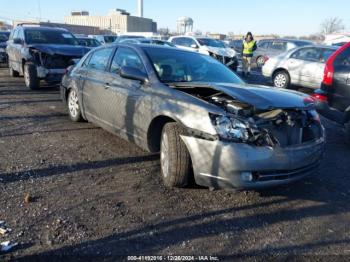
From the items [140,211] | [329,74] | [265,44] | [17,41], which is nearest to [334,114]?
[329,74]

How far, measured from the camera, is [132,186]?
14.0 feet

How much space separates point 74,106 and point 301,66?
7.64m

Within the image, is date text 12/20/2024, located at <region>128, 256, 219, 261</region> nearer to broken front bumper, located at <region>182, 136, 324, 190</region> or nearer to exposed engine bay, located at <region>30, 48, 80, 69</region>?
broken front bumper, located at <region>182, 136, 324, 190</region>

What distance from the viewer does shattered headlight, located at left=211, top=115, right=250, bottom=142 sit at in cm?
361

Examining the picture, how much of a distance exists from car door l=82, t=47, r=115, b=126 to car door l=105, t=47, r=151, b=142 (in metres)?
0.19

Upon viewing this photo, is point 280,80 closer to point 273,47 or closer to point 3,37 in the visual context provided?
point 273,47

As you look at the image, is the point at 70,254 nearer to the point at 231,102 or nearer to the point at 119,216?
the point at 119,216

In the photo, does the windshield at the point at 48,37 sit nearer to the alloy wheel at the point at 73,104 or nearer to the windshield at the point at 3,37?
the alloy wheel at the point at 73,104

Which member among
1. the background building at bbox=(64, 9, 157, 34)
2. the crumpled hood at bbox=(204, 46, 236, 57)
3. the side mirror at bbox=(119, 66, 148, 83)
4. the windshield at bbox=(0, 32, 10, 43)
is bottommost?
the crumpled hood at bbox=(204, 46, 236, 57)

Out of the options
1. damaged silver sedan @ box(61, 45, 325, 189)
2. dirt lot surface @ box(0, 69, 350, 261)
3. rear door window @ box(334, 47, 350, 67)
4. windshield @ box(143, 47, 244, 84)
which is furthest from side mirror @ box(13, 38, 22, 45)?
rear door window @ box(334, 47, 350, 67)

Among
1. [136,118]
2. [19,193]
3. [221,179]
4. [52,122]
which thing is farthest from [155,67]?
[52,122]

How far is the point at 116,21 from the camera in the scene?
82.6m

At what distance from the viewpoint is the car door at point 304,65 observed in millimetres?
11320

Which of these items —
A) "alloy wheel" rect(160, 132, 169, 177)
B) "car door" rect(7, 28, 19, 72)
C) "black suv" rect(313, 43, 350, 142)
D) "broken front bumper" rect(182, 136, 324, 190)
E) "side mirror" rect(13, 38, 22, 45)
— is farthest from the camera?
"car door" rect(7, 28, 19, 72)
